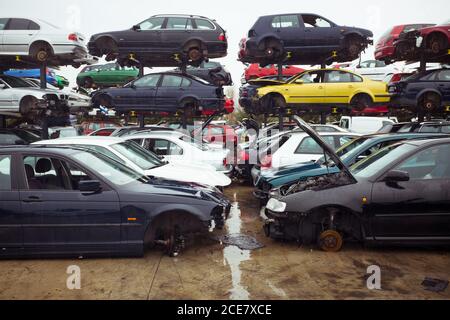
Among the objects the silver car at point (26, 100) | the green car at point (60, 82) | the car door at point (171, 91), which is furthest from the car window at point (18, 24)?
the green car at point (60, 82)

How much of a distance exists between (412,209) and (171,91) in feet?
25.4

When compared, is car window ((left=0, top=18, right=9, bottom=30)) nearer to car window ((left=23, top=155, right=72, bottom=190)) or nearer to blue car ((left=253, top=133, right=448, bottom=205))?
car window ((left=23, top=155, right=72, bottom=190))

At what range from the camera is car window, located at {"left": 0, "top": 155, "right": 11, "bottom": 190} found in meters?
4.49

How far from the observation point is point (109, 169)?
4934 millimetres

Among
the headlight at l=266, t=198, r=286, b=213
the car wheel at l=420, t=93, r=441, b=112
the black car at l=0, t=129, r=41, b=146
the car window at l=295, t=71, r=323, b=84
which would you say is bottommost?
the headlight at l=266, t=198, r=286, b=213

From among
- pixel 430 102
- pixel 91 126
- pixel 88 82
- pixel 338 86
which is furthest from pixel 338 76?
pixel 88 82

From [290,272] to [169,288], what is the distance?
137 cm

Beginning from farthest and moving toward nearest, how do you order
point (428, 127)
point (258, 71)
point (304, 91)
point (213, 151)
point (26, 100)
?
point (258, 71) < point (304, 91) < point (26, 100) < point (428, 127) < point (213, 151)

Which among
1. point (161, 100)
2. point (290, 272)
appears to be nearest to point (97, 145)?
point (290, 272)

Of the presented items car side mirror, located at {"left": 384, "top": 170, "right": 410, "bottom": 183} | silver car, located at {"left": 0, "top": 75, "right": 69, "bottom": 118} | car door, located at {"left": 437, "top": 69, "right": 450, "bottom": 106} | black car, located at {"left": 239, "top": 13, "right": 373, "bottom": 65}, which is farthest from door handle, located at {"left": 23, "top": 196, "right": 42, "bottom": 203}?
car door, located at {"left": 437, "top": 69, "right": 450, "bottom": 106}

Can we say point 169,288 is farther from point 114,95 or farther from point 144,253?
point 114,95

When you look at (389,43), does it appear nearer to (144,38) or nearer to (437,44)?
(437,44)

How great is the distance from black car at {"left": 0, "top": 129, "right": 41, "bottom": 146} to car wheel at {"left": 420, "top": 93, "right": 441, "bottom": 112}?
10896 millimetres
